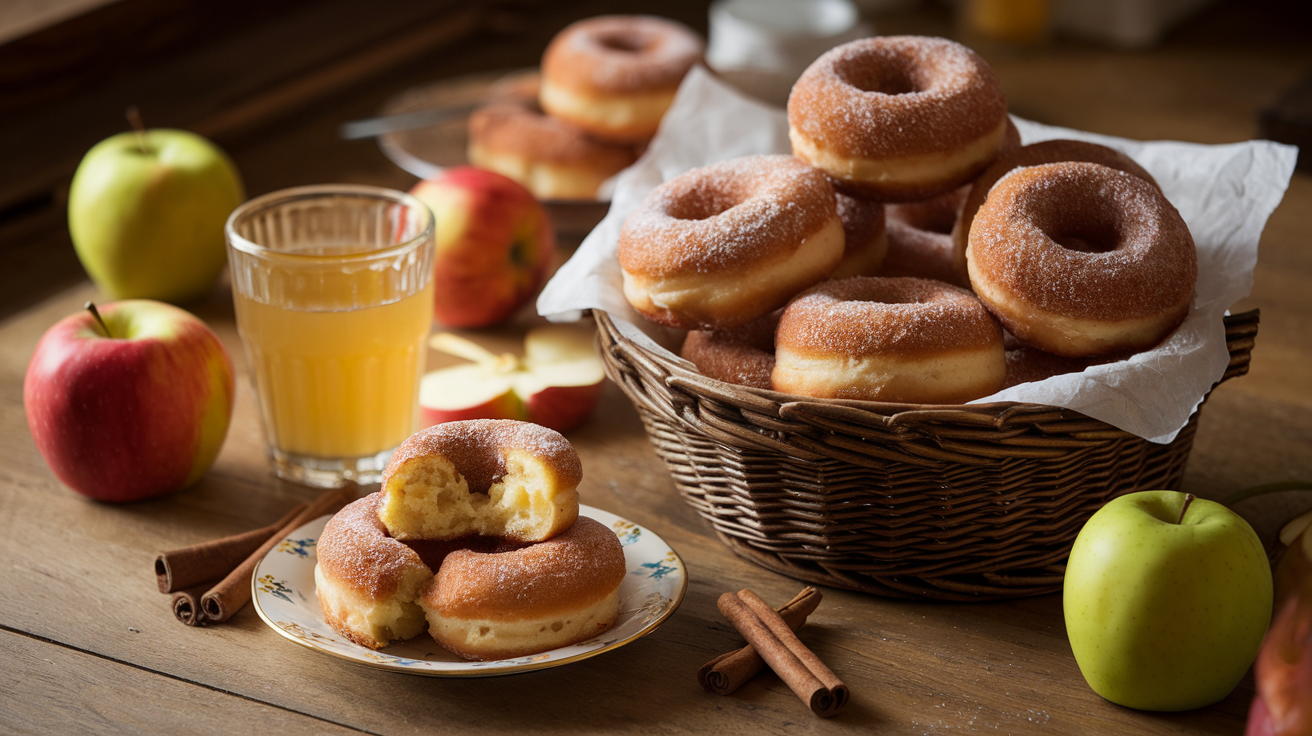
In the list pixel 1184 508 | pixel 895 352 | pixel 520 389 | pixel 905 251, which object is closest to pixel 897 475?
pixel 895 352

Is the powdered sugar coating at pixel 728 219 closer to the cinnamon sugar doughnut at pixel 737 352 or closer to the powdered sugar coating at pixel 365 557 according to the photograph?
the cinnamon sugar doughnut at pixel 737 352

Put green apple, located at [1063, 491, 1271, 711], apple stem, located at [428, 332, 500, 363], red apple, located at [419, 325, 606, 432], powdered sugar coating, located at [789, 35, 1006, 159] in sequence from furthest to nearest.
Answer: apple stem, located at [428, 332, 500, 363] < red apple, located at [419, 325, 606, 432] < powdered sugar coating, located at [789, 35, 1006, 159] < green apple, located at [1063, 491, 1271, 711]

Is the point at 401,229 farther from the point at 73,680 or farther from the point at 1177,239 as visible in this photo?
the point at 1177,239

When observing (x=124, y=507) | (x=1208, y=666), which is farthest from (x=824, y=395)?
(x=124, y=507)

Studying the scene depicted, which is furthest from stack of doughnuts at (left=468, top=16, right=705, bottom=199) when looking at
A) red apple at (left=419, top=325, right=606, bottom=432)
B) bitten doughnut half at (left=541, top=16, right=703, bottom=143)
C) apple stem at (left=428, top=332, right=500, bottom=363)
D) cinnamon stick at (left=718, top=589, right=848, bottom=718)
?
cinnamon stick at (left=718, top=589, right=848, bottom=718)

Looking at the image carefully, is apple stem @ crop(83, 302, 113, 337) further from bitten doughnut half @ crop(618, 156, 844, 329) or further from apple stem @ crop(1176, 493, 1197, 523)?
apple stem @ crop(1176, 493, 1197, 523)

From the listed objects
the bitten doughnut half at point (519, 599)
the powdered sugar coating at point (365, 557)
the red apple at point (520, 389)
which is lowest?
the red apple at point (520, 389)

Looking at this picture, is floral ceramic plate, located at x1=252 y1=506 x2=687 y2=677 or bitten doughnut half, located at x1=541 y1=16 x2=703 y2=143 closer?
floral ceramic plate, located at x1=252 y1=506 x2=687 y2=677

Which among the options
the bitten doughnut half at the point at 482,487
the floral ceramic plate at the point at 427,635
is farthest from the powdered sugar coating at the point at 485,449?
the floral ceramic plate at the point at 427,635
